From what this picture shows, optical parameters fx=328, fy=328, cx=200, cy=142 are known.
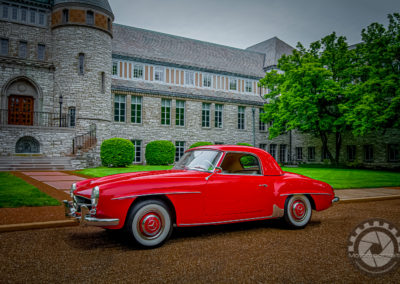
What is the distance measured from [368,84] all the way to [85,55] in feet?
69.0

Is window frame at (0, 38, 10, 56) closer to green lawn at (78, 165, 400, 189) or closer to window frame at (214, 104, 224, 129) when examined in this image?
green lawn at (78, 165, 400, 189)

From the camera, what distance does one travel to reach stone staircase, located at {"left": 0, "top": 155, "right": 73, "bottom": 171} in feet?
60.6

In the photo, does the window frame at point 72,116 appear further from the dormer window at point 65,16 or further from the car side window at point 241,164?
the car side window at point 241,164

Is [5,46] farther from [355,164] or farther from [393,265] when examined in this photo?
[355,164]

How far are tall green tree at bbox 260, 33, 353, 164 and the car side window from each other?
2174 centimetres

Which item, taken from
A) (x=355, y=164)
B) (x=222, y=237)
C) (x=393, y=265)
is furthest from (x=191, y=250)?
(x=355, y=164)

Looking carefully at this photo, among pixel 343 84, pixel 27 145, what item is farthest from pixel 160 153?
pixel 343 84

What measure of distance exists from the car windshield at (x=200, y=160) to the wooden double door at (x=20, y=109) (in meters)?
21.9

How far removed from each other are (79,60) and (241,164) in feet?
70.8

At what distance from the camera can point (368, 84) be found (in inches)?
951

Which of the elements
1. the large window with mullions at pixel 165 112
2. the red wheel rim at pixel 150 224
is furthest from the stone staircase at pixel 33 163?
the red wheel rim at pixel 150 224

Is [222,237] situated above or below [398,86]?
below

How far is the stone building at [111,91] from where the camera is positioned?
23688 mm

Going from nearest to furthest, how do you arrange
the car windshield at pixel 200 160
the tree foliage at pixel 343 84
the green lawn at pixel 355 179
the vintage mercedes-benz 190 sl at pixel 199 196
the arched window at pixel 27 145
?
the vintage mercedes-benz 190 sl at pixel 199 196 → the car windshield at pixel 200 160 → the green lawn at pixel 355 179 → the arched window at pixel 27 145 → the tree foliage at pixel 343 84
